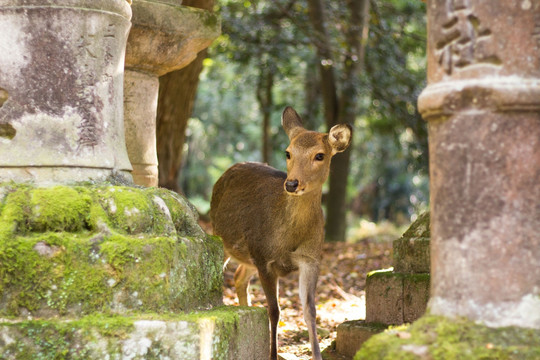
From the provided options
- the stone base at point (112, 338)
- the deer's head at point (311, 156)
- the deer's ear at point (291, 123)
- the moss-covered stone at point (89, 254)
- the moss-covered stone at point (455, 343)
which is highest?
the deer's ear at point (291, 123)

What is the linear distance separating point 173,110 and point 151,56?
403 centimetres

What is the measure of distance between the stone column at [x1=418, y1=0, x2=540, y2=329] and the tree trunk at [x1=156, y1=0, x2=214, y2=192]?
6.54 metres

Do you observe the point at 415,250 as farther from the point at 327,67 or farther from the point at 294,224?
the point at 327,67

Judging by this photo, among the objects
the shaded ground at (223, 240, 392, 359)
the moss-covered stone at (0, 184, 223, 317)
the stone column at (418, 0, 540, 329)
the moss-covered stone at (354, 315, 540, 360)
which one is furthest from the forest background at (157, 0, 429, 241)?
the moss-covered stone at (354, 315, 540, 360)

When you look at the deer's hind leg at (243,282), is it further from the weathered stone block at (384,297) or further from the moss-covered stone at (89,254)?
the moss-covered stone at (89,254)

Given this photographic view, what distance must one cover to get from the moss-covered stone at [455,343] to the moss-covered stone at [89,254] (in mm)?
1131

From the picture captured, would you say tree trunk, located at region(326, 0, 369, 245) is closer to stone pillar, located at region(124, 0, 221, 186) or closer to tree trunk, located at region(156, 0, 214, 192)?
tree trunk, located at region(156, 0, 214, 192)

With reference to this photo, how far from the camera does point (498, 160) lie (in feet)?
10.3

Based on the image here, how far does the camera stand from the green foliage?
38.7 feet

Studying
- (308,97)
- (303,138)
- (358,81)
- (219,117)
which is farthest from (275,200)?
(219,117)

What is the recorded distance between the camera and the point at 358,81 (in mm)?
12086

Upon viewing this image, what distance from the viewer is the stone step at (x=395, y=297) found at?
216 inches

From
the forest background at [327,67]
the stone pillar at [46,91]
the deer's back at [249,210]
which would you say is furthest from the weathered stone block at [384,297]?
the forest background at [327,67]

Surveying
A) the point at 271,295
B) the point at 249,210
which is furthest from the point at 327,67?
the point at 271,295
